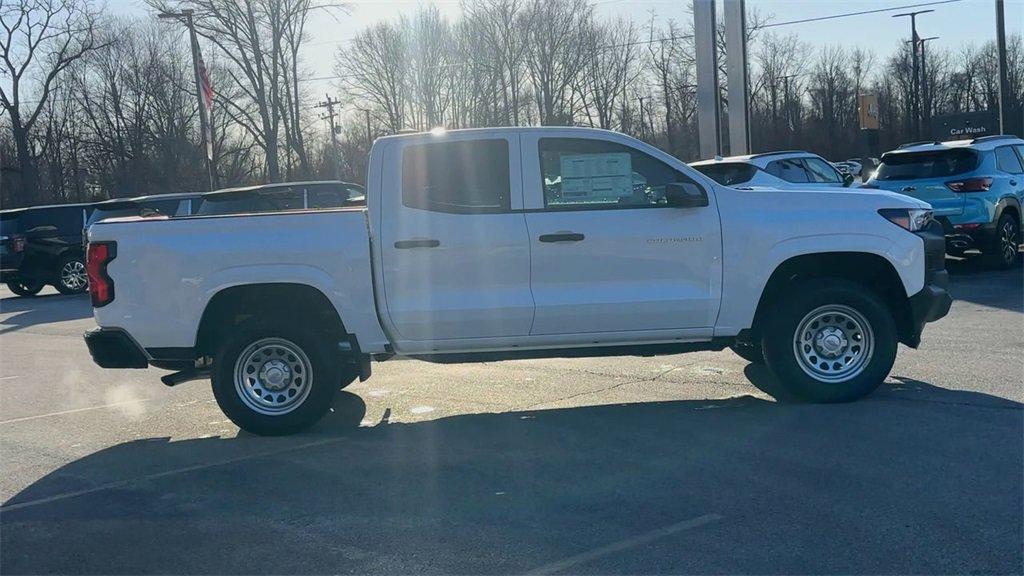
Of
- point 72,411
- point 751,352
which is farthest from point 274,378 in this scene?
point 751,352

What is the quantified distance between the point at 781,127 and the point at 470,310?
210ft

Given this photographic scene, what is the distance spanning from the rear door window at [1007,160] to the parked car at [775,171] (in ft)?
7.75

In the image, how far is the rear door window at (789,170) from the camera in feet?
49.9

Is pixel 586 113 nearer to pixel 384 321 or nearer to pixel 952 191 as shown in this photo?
pixel 952 191

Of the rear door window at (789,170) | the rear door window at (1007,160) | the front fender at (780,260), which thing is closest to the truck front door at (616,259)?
the front fender at (780,260)

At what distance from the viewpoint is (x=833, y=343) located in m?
7.08

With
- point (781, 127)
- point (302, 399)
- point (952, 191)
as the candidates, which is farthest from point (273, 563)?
point (781, 127)

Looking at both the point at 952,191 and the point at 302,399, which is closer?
the point at 302,399

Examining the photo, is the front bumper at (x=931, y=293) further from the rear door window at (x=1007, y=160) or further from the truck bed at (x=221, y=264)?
the rear door window at (x=1007, y=160)

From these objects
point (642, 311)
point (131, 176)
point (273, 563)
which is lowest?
point (273, 563)

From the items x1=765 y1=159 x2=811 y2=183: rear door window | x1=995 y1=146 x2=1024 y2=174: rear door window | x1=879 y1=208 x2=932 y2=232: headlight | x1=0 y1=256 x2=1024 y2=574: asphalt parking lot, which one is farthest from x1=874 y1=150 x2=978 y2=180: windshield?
x1=879 y1=208 x2=932 y2=232: headlight

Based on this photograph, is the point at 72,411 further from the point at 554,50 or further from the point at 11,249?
the point at 554,50

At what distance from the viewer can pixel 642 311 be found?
6.84m

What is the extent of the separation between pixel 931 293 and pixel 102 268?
5848mm
